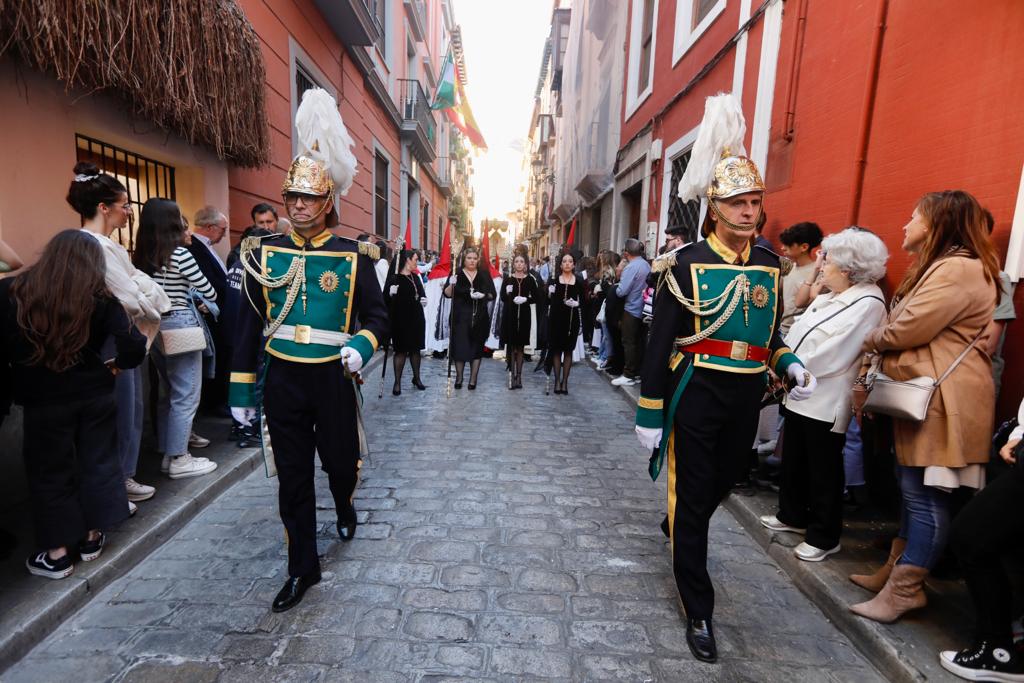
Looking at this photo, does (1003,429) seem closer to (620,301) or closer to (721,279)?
(721,279)

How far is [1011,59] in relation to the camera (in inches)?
116

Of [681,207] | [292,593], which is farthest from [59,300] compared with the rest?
[681,207]

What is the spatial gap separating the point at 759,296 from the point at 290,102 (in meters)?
7.72

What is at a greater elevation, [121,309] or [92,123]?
[92,123]

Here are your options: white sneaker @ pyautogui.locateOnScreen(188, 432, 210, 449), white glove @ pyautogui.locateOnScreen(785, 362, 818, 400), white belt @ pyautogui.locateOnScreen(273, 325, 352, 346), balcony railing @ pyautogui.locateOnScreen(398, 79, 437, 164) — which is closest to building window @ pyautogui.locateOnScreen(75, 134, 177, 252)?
white sneaker @ pyautogui.locateOnScreen(188, 432, 210, 449)

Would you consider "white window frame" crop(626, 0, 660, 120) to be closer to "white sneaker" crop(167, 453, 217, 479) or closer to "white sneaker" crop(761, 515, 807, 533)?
"white sneaker" crop(761, 515, 807, 533)

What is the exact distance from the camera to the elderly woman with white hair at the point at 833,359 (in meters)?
2.99

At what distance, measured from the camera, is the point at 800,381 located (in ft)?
8.25

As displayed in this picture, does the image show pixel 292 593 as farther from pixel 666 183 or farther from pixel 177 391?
pixel 666 183

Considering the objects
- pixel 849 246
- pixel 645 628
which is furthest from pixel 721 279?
pixel 645 628

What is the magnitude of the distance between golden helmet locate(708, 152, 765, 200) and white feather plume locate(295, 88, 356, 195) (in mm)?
1913

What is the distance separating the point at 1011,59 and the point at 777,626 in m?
3.25

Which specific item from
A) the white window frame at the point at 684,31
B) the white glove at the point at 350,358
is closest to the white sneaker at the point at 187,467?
the white glove at the point at 350,358

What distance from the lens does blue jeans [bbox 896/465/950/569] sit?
252 cm
